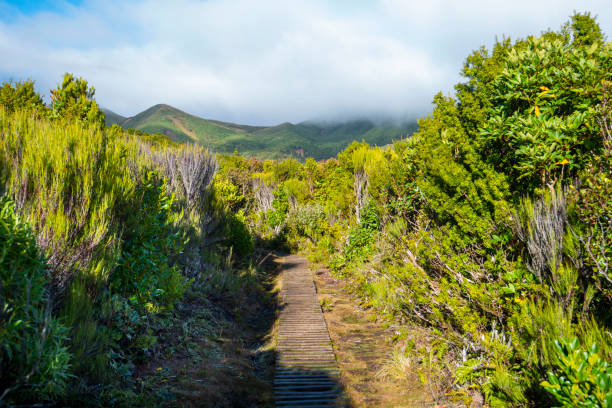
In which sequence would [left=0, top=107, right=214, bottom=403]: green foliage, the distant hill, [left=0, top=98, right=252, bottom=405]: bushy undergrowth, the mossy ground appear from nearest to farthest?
[left=0, top=98, right=252, bottom=405]: bushy undergrowth < [left=0, top=107, right=214, bottom=403]: green foliage < the mossy ground < the distant hill

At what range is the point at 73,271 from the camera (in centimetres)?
329

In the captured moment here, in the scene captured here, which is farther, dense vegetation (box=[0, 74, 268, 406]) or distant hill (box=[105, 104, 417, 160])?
distant hill (box=[105, 104, 417, 160])

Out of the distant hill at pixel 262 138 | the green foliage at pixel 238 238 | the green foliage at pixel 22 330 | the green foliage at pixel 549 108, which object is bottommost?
the green foliage at pixel 238 238

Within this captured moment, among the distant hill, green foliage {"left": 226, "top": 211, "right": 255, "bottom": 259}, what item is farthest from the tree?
the distant hill

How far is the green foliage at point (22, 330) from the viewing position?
2.21m

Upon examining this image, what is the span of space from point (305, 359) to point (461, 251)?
3.23 meters

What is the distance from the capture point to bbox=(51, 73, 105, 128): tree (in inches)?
407

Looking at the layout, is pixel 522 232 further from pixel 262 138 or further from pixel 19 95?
pixel 262 138

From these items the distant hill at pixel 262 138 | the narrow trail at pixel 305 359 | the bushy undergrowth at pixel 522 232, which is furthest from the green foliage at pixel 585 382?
the distant hill at pixel 262 138

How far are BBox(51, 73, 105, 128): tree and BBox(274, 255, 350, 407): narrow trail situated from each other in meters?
8.58

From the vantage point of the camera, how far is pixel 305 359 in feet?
18.4

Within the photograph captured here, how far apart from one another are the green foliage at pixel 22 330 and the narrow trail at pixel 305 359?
3.00m

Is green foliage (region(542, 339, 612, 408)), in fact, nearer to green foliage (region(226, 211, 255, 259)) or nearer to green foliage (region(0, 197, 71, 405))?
green foliage (region(0, 197, 71, 405))

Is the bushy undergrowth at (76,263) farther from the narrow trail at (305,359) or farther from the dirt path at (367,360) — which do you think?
the dirt path at (367,360)
